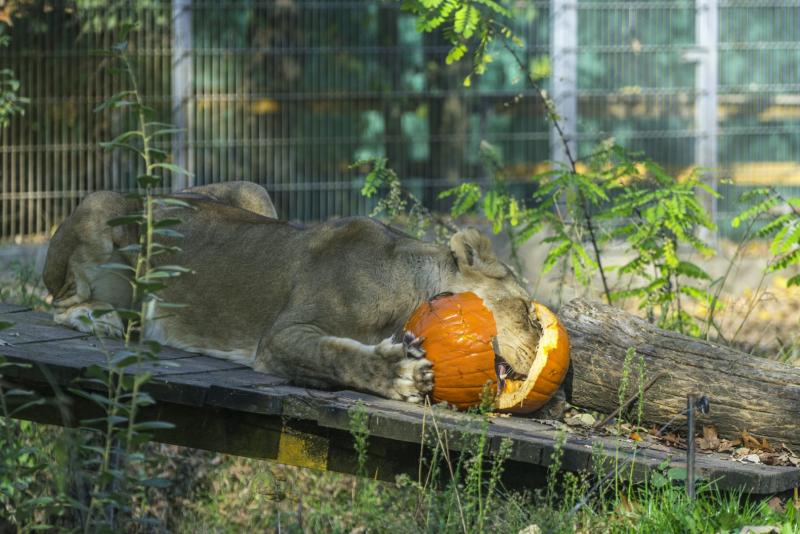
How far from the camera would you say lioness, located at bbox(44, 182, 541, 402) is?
15.4ft

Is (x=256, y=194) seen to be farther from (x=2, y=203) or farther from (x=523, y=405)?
(x=2, y=203)

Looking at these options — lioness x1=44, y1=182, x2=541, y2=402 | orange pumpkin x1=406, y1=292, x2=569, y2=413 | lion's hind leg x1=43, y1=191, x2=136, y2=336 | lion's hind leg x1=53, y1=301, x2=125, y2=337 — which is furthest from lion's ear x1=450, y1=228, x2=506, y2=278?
lion's hind leg x1=43, y1=191, x2=136, y2=336

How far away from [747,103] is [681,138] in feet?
2.53

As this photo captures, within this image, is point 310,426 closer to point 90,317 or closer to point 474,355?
point 474,355

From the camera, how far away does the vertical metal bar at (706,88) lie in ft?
38.1

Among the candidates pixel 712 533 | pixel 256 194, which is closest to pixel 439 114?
pixel 256 194

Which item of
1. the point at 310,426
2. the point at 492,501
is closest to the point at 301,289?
the point at 310,426

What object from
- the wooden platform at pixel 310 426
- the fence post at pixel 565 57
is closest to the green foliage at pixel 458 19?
the wooden platform at pixel 310 426

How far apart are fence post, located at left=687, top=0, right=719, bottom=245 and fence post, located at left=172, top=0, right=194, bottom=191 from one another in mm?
4921

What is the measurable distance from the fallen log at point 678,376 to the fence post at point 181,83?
6916 millimetres

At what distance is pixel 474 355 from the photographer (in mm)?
4445

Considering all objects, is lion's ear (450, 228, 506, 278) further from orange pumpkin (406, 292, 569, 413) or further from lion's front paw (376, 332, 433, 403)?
lion's front paw (376, 332, 433, 403)

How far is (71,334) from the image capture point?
215 inches

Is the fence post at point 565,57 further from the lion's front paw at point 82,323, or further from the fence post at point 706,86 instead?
the lion's front paw at point 82,323
